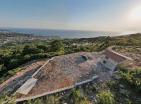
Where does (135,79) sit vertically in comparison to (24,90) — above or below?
above

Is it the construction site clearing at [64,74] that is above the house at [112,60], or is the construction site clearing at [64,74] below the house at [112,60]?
below

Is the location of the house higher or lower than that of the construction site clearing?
higher

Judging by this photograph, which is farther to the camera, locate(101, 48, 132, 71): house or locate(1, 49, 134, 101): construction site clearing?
locate(101, 48, 132, 71): house

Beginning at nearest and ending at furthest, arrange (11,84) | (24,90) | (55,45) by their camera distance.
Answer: (24,90) < (11,84) < (55,45)

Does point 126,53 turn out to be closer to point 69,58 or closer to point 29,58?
point 69,58

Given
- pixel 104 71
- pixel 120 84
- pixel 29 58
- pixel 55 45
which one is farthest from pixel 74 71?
pixel 55 45

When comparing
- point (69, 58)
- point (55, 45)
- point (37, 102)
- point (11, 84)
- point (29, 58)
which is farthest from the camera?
point (55, 45)

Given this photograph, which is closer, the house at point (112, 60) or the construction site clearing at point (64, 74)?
the construction site clearing at point (64, 74)

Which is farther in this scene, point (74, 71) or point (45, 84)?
point (74, 71)
